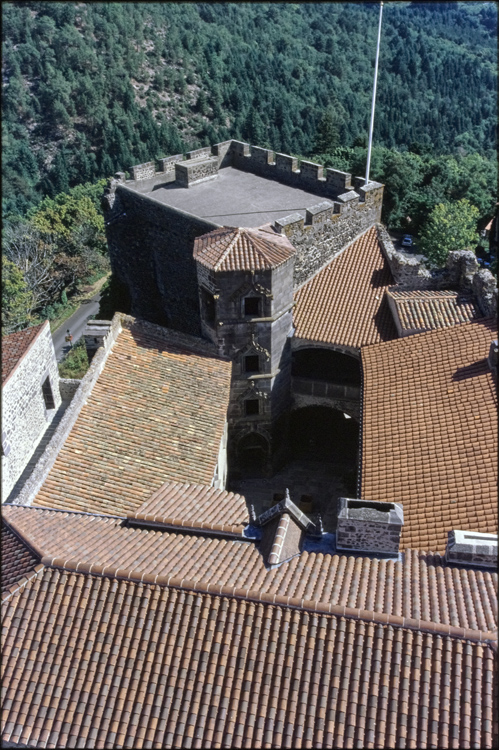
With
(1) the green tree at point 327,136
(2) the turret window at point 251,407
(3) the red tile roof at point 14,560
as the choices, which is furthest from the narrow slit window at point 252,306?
(1) the green tree at point 327,136

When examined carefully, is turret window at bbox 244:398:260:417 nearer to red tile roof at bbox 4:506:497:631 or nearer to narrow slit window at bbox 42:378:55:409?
narrow slit window at bbox 42:378:55:409

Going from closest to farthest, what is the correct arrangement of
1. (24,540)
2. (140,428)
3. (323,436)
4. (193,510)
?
1. (24,540)
2. (193,510)
3. (140,428)
4. (323,436)

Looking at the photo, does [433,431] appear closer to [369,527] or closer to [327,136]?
[369,527]

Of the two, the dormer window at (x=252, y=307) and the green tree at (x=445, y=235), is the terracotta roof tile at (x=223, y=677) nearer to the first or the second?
the dormer window at (x=252, y=307)

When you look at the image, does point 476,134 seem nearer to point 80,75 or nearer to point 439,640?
point 80,75

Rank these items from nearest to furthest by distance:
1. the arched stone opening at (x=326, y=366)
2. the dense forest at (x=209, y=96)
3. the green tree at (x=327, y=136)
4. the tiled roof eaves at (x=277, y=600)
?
the tiled roof eaves at (x=277, y=600), the arched stone opening at (x=326, y=366), the dense forest at (x=209, y=96), the green tree at (x=327, y=136)

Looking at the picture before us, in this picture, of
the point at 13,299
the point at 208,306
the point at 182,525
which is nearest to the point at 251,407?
the point at 208,306


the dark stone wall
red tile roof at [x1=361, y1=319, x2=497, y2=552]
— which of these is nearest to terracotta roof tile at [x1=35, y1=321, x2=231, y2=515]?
red tile roof at [x1=361, y1=319, x2=497, y2=552]
